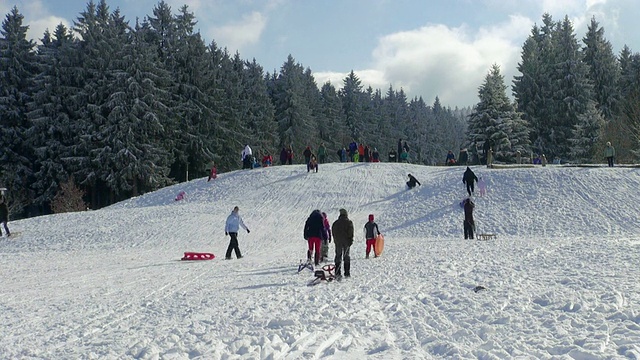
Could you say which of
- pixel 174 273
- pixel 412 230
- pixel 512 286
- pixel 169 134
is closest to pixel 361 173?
pixel 412 230

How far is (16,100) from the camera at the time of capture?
148ft

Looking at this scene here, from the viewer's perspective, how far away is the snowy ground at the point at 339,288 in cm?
711

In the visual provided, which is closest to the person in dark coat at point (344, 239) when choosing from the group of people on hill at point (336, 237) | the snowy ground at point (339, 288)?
the group of people on hill at point (336, 237)

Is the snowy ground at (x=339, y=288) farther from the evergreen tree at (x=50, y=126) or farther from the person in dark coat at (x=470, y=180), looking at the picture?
the evergreen tree at (x=50, y=126)

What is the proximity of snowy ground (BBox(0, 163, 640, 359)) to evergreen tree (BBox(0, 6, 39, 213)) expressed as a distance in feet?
61.9

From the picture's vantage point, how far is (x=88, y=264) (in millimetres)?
16859

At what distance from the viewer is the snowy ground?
7109mm

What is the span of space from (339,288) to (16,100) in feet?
145

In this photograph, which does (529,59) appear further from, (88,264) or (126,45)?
(88,264)

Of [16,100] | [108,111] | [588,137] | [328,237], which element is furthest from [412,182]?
[16,100]

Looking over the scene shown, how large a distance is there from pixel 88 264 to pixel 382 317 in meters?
11.9

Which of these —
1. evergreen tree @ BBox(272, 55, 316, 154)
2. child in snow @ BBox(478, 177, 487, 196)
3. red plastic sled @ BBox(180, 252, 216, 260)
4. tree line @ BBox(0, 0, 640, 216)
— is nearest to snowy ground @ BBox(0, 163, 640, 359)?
child in snow @ BBox(478, 177, 487, 196)

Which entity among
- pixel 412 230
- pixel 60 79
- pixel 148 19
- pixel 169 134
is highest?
pixel 148 19

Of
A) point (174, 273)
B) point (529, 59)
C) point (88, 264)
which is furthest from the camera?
point (529, 59)
